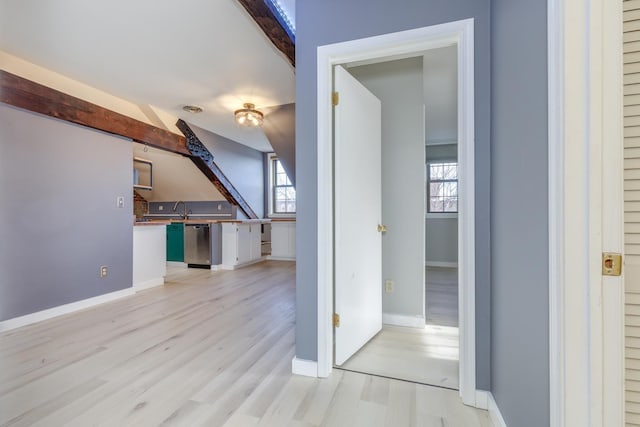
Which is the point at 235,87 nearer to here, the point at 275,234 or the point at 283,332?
the point at 283,332

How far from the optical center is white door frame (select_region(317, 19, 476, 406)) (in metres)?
1.54

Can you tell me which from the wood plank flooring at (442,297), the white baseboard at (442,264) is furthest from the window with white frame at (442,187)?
the wood plank flooring at (442,297)

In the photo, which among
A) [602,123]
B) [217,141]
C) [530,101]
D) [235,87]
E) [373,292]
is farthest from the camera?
[217,141]

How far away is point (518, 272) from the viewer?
1141 mm

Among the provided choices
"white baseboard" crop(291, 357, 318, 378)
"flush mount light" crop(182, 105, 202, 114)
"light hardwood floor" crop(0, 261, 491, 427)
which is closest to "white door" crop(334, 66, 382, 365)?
"white baseboard" crop(291, 357, 318, 378)

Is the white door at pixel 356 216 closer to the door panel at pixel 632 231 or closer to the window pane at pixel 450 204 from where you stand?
the door panel at pixel 632 231

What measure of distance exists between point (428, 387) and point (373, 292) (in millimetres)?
782

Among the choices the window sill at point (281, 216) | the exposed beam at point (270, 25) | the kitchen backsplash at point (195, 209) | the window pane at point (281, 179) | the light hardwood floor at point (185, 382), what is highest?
the exposed beam at point (270, 25)

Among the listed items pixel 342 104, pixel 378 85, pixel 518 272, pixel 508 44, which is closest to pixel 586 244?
pixel 518 272

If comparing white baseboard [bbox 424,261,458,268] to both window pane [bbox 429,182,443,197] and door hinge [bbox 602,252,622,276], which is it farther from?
door hinge [bbox 602,252,622,276]

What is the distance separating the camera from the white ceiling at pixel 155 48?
2131mm

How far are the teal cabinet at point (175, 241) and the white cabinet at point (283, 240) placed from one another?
5.90ft

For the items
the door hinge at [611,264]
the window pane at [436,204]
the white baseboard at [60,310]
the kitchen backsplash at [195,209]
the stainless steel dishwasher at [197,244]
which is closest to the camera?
the door hinge at [611,264]

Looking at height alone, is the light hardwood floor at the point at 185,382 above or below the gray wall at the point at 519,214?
below
